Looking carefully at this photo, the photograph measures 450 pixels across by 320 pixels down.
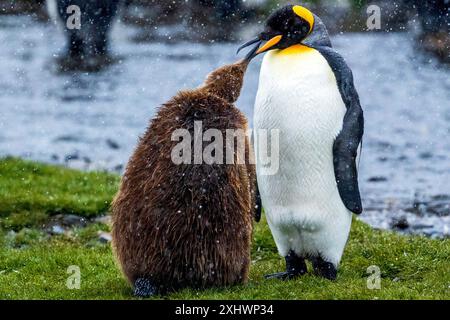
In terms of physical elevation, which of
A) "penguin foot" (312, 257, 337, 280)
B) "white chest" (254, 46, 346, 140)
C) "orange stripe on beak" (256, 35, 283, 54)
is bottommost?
"penguin foot" (312, 257, 337, 280)

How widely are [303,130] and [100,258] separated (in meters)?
2.47

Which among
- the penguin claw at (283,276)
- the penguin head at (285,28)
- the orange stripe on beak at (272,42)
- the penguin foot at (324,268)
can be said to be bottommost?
Answer: the penguin claw at (283,276)

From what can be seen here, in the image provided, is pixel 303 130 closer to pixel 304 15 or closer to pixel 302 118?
pixel 302 118

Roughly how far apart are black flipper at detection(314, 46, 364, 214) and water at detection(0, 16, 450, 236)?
3.51 metres

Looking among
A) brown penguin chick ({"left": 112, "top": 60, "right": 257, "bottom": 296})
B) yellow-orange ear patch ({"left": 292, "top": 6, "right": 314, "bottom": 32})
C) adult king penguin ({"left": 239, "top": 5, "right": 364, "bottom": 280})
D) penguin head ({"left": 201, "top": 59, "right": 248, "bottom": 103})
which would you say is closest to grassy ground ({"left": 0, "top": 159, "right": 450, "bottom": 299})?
brown penguin chick ({"left": 112, "top": 60, "right": 257, "bottom": 296})

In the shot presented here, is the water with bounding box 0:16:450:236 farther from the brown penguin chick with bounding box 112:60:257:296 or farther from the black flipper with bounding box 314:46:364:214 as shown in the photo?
the brown penguin chick with bounding box 112:60:257:296

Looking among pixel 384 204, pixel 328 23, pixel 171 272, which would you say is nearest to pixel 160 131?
pixel 171 272

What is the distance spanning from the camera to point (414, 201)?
36.8ft

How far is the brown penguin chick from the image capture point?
574cm

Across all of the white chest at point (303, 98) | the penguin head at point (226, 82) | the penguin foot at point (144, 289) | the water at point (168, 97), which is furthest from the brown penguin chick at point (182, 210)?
the water at point (168, 97)

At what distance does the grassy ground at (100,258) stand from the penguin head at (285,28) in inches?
68.7

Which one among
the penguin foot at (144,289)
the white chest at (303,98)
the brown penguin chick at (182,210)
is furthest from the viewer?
the white chest at (303,98)

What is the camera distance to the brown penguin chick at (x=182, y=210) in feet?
18.8

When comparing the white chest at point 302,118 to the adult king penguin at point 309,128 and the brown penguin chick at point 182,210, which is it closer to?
the adult king penguin at point 309,128
